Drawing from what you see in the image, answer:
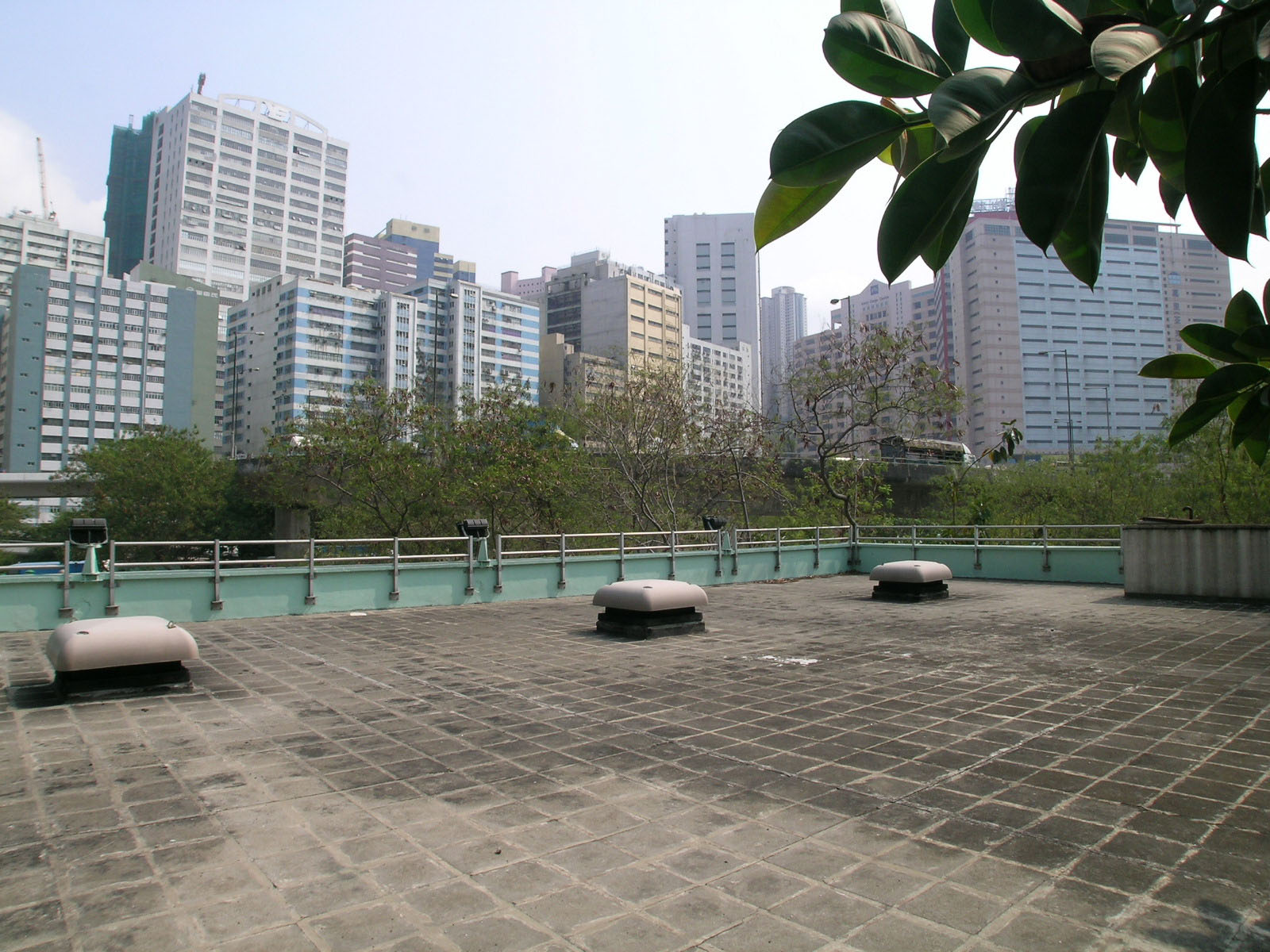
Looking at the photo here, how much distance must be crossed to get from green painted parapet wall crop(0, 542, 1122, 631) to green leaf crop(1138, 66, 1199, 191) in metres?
10.6

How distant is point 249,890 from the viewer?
8.59 ft

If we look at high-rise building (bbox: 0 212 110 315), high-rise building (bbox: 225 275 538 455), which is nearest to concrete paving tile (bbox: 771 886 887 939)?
high-rise building (bbox: 225 275 538 455)

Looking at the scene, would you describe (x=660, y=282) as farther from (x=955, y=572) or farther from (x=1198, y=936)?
(x=1198, y=936)

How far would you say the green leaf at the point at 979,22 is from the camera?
1.12 m

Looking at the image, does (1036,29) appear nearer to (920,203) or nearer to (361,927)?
(920,203)

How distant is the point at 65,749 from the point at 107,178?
221163 mm

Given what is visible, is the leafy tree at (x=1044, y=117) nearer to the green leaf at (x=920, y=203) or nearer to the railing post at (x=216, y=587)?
the green leaf at (x=920, y=203)

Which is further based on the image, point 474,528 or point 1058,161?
point 474,528

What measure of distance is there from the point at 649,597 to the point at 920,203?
303 inches

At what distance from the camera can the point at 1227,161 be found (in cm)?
100

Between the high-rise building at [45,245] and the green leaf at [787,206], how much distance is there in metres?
152

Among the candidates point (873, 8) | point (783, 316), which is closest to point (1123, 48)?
point (873, 8)

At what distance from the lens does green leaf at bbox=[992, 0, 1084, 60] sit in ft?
3.26

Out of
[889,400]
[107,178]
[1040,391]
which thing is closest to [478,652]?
[889,400]
